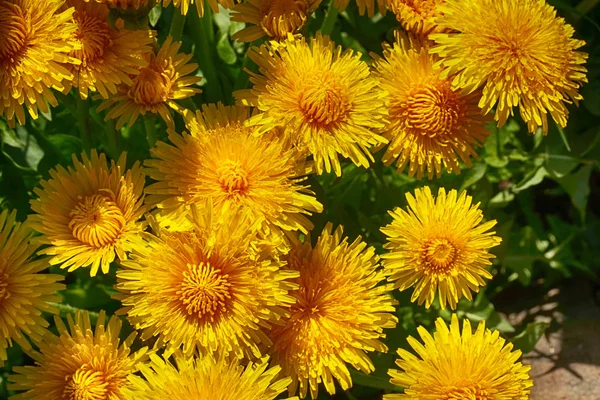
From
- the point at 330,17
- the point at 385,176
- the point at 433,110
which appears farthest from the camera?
the point at 385,176

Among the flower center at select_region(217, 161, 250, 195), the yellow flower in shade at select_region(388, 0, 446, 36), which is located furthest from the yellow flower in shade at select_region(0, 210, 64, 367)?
the yellow flower in shade at select_region(388, 0, 446, 36)

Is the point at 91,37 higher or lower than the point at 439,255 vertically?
higher

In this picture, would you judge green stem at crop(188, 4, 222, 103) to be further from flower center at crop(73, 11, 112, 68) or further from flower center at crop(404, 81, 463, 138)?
flower center at crop(404, 81, 463, 138)

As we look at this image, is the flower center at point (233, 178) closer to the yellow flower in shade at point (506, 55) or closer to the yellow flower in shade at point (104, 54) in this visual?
the yellow flower in shade at point (104, 54)

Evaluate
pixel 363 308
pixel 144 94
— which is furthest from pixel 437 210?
pixel 144 94

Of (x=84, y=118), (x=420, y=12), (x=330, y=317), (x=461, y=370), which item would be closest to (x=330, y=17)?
(x=420, y=12)

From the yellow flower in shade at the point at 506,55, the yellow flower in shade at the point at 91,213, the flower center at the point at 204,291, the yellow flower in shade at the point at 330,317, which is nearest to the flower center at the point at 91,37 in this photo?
the yellow flower in shade at the point at 91,213

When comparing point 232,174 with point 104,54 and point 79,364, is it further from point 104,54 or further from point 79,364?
point 79,364
